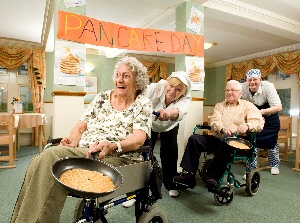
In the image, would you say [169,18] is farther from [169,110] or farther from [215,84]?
[215,84]

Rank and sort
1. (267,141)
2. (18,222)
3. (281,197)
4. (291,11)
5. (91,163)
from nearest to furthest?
(18,222)
(91,163)
(281,197)
(267,141)
(291,11)

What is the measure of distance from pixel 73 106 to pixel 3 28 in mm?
3812

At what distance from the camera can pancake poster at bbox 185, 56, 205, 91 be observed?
3371 millimetres

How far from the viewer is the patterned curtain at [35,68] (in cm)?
612

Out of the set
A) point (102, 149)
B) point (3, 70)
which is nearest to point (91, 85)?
point (3, 70)

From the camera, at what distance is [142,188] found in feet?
4.80

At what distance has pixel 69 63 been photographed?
8.82 ft

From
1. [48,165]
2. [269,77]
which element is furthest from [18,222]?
[269,77]

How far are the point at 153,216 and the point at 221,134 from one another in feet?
4.55

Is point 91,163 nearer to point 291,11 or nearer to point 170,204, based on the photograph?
point 170,204

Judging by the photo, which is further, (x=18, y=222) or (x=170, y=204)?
(x=170, y=204)

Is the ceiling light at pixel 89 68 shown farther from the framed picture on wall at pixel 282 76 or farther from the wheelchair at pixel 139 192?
the wheelchair at pixel 139 192

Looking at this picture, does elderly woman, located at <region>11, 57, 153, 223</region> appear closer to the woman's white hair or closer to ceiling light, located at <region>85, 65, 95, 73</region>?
the woman's white hair

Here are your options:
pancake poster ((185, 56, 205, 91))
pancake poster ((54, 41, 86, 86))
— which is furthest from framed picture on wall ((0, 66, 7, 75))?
pancake poster ((185, 56, 205, 91))
